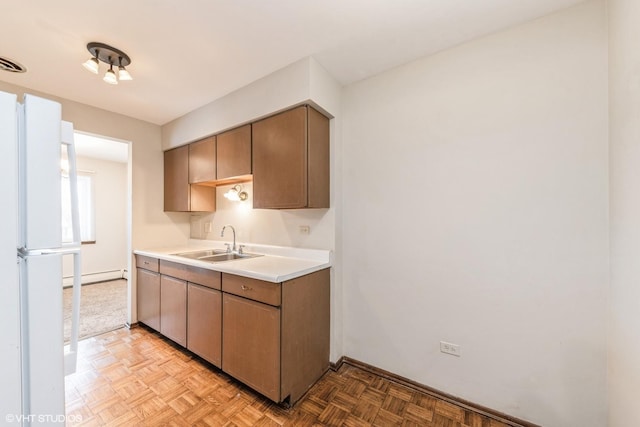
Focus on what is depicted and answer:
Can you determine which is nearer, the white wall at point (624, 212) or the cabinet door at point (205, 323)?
the white wall at point (624, 212)

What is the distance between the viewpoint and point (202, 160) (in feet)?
9.12

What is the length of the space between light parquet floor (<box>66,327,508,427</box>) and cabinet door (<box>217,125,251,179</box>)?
1730mm

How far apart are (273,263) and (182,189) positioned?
168cm

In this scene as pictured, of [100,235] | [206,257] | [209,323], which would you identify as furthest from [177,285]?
[100,235]

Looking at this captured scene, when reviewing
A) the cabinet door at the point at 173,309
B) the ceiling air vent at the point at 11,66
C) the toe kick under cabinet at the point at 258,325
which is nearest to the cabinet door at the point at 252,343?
the toe kick under cabinet at the point at 258,325

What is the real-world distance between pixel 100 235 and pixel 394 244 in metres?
5.58

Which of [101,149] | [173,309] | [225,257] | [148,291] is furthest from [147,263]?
[101,149]

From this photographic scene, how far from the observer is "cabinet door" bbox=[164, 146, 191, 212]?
117 inches

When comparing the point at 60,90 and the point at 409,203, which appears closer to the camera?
the point at 409,203

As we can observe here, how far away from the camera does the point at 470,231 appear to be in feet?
5.67

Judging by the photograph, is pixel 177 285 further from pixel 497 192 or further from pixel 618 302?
pixel 618 302

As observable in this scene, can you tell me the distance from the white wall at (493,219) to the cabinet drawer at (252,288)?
2.60ft

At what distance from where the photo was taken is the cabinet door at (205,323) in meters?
2.04

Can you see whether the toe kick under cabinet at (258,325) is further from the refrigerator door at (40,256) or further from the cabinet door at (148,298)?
the refrigerator door at (40,256)
